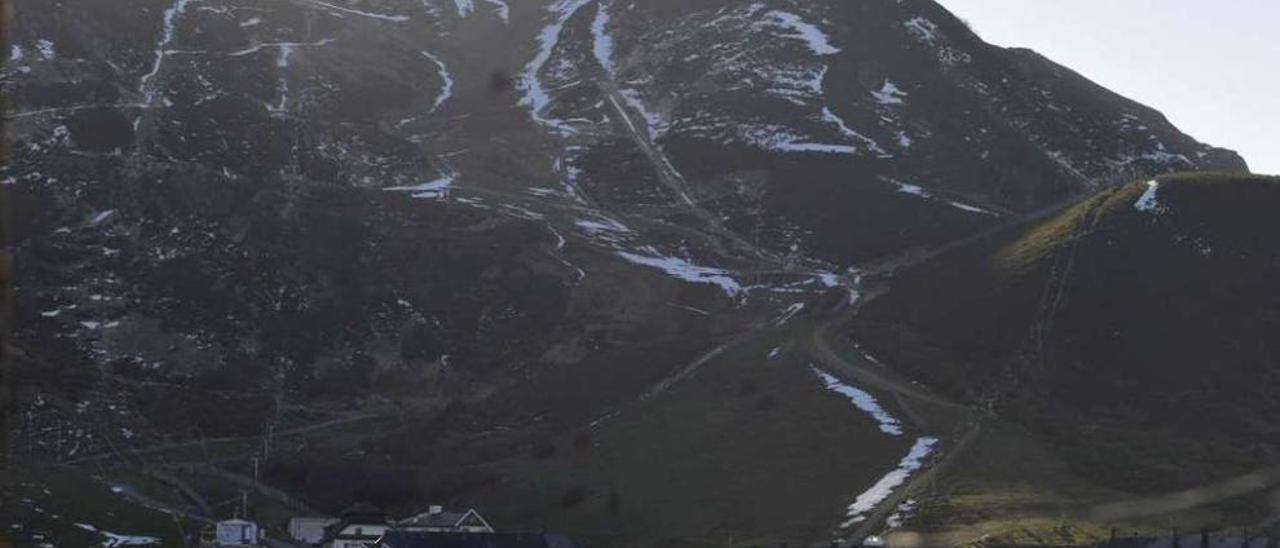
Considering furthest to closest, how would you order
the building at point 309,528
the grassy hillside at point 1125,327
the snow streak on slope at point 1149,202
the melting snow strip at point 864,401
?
the snow streak on slope at point 1149,202 → the grassy hillside at point 1125,327 → the melting snow strip at point 864,401 → the building at point 309,528

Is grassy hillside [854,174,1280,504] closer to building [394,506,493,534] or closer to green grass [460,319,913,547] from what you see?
green grass [460,319,913,547]

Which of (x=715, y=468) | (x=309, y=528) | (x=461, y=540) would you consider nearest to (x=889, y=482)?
(x=715, y=468)

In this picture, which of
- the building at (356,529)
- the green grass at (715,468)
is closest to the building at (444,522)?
the building at (356,529)

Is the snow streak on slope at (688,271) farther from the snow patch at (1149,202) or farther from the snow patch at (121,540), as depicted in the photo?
the snow patch at (121,540)

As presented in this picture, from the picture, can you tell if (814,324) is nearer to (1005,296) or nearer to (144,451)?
(1005,296)

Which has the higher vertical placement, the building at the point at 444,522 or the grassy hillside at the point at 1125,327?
the grassy hillside at the point at 1125,327

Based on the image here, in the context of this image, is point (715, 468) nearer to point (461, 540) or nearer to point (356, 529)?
point (356, 529)
